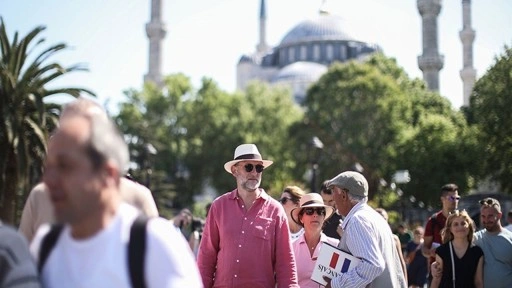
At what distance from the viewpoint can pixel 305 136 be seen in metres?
56.2

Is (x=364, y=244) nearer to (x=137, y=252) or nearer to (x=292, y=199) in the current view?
(x=292, y=199)

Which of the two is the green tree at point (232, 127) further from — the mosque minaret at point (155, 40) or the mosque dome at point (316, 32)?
the mosque dome at point (316, 32)

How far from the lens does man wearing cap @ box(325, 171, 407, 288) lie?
589 cm

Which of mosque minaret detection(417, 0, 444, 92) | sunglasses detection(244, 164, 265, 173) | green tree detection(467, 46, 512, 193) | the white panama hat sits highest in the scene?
mosque minaret detection(417, 0, 444, 92)

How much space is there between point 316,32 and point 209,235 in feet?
410

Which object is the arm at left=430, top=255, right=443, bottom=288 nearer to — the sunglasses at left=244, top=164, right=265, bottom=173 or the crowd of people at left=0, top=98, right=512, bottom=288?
the crowd of people at left=0, top=98, right=512, bottom=288

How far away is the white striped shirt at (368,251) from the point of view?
19.3 feet

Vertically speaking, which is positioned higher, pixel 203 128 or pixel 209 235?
pixel 203 128

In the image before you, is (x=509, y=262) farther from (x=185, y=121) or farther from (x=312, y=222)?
(x=185, y=121)

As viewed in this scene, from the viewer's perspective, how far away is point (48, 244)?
2.59 meters

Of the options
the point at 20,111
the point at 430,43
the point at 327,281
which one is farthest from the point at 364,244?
the point at 430,43

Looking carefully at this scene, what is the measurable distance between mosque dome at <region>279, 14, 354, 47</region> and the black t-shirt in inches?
4848

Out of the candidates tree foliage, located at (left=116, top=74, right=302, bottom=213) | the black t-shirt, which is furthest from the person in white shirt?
tree foliage, located at (left=116, top=74, right=302, bottom=213)

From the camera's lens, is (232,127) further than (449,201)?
Yes
